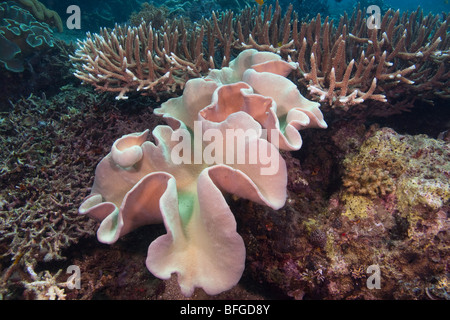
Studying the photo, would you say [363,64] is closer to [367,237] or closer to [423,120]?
[423,120]

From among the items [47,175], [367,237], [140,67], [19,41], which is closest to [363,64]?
[367,237]

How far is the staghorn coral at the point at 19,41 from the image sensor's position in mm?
4734

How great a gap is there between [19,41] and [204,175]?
567 cm

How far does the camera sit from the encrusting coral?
171 centimetres

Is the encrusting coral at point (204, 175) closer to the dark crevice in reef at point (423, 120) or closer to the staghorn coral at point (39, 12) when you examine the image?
the dark crevice in reef at point (423, 120)

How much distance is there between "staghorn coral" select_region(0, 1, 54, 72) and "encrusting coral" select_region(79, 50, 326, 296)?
4.39 metres

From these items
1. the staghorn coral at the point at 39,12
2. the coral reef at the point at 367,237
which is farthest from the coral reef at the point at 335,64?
the staghorn coral at the point at 39,12

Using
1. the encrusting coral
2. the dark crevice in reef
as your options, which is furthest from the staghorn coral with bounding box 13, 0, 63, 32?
the dark crevice in reef

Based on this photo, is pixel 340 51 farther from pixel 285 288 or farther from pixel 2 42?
pixel 2 42

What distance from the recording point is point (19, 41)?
4938 mm

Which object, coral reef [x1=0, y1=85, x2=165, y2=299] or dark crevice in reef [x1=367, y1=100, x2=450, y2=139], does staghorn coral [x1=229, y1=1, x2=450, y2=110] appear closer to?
dark crevice in reef [x1=367, y1=100, x2=450, y2=139]

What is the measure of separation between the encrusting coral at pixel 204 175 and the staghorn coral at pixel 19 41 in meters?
4.39

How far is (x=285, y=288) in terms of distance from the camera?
2102mm
